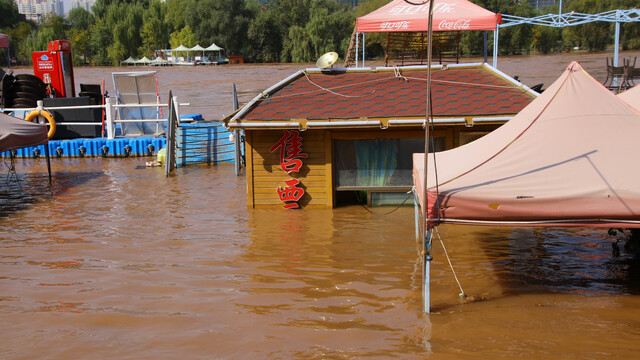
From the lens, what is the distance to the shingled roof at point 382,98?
1271cm

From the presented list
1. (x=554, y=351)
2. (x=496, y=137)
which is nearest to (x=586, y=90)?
(x=496, y=137)

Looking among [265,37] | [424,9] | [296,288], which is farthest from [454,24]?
[265,37]

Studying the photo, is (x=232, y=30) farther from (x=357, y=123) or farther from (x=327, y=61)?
(x=357, y=123)

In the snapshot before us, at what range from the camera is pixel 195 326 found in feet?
24.8

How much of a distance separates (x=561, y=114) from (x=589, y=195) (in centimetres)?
149

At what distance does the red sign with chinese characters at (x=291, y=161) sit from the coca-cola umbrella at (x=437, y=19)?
631 centimetres

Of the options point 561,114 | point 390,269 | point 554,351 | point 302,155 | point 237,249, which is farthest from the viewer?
point 302,155

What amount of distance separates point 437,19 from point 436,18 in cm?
5

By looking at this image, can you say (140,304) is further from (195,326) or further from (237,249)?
(237,249)

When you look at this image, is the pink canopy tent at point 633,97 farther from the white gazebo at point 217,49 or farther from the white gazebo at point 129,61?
the white gazebo at point 129,61

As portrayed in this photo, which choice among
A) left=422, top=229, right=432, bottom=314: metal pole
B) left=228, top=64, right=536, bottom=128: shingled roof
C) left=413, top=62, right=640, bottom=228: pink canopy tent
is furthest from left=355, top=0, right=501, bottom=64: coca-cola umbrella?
left=422, top=229, right=432, bottom=314: metal pole

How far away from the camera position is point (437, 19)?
59.4 ft

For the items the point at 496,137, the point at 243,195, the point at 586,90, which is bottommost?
the point at 243,195

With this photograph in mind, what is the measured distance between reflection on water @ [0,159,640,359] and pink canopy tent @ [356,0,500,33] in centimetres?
692
